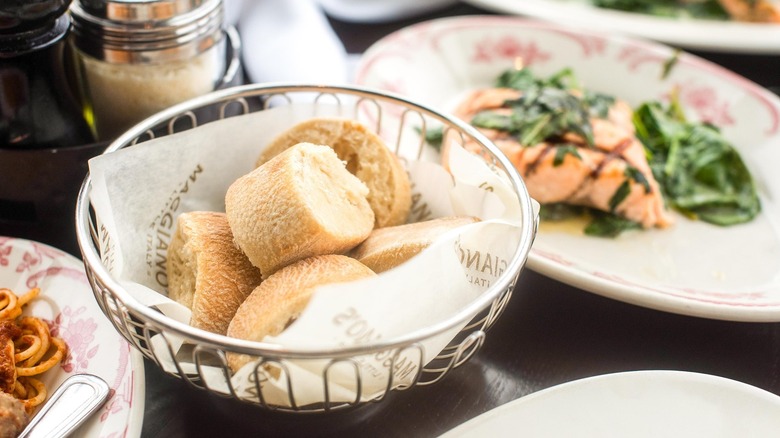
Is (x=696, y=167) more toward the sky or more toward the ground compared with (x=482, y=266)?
more toward the ground

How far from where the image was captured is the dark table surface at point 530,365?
76 cm

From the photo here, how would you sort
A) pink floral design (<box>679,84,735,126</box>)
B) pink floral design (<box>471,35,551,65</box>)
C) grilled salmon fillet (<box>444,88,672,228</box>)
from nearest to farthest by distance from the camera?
grilled salmon fillet (<box>444,88,672,228</box>)
pink floral design (<box>679,84,735,126</box>)
pink floral design (<box>471,35,551,65</box>)

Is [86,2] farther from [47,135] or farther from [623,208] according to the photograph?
[623,208]

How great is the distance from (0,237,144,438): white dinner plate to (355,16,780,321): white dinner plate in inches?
20.6

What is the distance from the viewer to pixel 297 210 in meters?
0.72

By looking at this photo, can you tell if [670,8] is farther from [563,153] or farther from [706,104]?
[563,153]

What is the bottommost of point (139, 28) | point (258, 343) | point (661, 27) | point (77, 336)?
point (661, 27)

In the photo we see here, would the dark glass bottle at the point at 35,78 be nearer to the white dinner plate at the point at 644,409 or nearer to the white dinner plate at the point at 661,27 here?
the white dinner plate at the point at 644,409

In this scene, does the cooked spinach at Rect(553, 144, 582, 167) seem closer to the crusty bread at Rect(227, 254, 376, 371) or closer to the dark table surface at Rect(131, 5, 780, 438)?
the dark table surface at Rect(131, 5, 780, 438)

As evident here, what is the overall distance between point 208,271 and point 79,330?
0.60 ft

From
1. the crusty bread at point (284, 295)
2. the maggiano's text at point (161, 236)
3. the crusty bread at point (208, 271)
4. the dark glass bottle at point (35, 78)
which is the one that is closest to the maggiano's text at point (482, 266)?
the crusty bread at point (284, 295)

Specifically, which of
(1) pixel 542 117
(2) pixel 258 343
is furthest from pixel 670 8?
(2) pixel 258 343

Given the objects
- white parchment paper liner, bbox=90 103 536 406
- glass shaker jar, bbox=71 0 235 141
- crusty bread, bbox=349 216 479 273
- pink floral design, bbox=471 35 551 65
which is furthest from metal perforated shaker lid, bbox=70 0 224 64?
pink floral design, bbox=471 35 551 65

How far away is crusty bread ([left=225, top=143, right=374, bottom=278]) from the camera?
727mm
